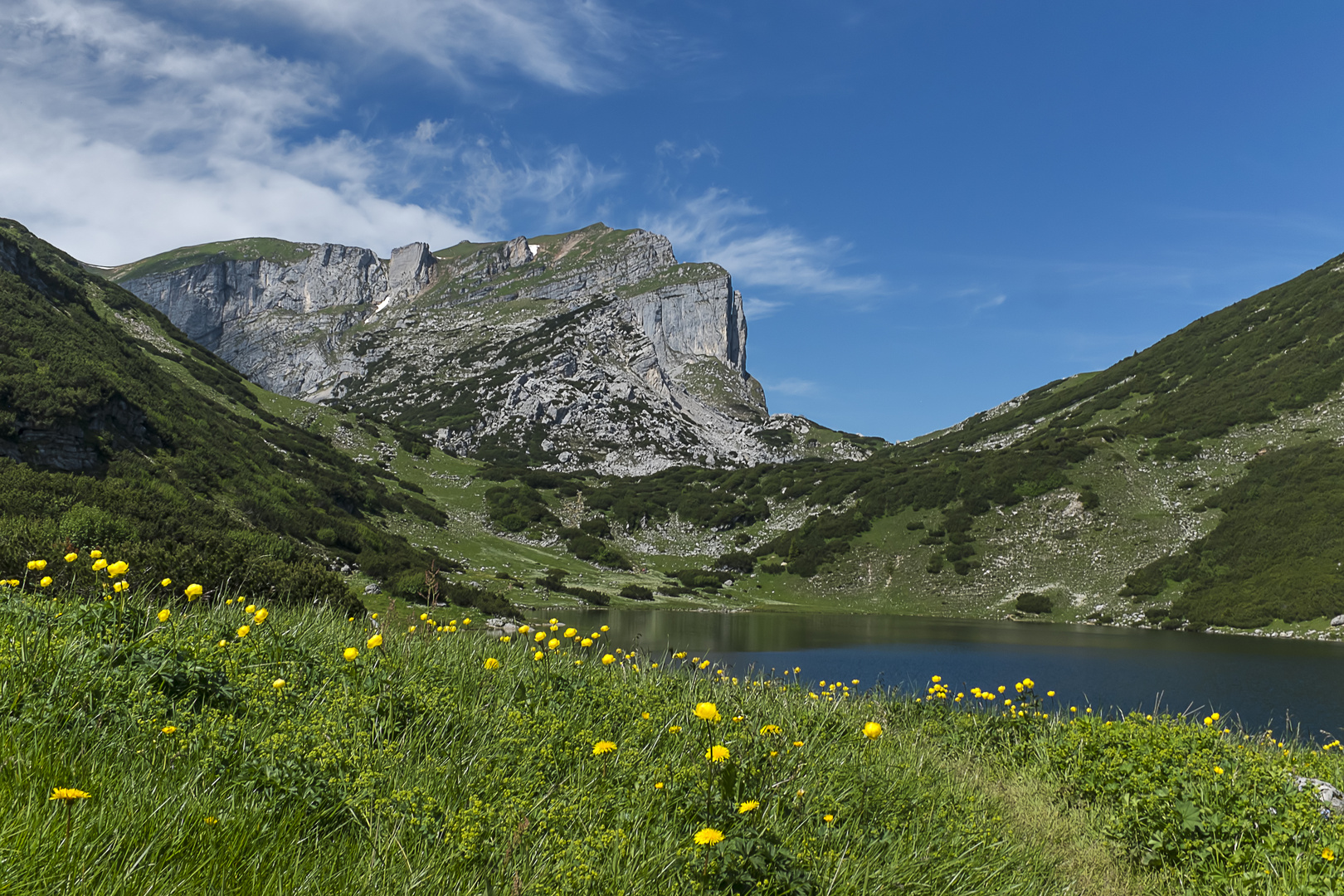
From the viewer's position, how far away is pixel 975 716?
10.2m

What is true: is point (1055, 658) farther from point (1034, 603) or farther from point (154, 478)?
point (154, 478)

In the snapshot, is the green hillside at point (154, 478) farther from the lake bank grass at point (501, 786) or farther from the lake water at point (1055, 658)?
the lake water at point (1055, 658)

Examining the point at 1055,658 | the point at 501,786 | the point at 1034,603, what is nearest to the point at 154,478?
the point at 501,786

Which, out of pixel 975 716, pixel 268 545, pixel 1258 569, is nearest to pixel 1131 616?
pixel 1258 569

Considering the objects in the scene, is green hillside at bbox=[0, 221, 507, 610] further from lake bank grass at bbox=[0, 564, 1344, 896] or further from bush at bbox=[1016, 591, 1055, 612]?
bush at bbox=[1016, 591, 1055, 612]

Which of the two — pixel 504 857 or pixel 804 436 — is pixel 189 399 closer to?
pixel 504 857

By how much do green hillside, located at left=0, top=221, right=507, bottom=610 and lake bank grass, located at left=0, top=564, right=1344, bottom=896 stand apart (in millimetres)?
4862

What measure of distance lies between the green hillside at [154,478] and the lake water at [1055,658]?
38.5ft

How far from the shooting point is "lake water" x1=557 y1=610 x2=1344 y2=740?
89.5 feet

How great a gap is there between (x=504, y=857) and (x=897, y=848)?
2526 millimetres

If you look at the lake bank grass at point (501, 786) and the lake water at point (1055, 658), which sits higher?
the lake bank grass at point (501, 786)

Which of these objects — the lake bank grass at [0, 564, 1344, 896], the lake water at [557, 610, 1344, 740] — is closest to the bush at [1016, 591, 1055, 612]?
the lake water at [557, 610, 1344, 740]

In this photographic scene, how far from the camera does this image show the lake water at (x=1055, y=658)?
27266 millimetres

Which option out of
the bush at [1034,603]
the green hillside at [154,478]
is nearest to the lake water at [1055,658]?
the bush at [1034,603]
